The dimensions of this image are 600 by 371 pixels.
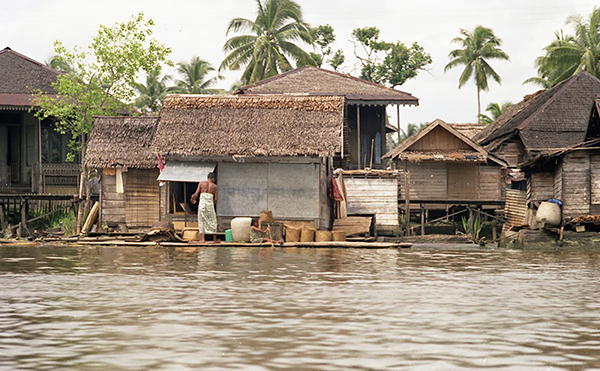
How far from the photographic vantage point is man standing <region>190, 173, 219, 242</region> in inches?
887

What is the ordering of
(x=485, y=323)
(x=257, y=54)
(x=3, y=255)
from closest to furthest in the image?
1. (x=485, y=323)
2. (x=3, y=255)
3. (x=257, y=54)

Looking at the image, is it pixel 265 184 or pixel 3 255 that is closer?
pixel 3 255

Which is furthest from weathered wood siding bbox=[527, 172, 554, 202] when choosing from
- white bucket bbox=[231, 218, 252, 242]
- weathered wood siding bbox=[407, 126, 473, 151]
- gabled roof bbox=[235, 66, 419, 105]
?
white bucket bbox=[231, 218, 252, 242]

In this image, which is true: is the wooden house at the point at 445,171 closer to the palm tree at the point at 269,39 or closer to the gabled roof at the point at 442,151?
the gabled roof at the point at 442,151

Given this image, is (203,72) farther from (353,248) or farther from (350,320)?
(350,320)

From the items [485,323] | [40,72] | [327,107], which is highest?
[40,72]

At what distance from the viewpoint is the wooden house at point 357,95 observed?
118ft

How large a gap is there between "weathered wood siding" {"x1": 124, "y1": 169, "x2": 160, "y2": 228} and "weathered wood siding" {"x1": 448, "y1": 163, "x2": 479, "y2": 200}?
1208 centimetres

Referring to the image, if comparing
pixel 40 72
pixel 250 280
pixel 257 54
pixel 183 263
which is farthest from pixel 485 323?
pixel 257 54

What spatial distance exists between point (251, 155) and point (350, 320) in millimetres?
13898

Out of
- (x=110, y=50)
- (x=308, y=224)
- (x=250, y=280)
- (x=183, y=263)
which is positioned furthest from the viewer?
(x=110, y=50)

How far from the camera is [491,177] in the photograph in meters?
32.9

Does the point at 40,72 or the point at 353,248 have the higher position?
the point at 40,72

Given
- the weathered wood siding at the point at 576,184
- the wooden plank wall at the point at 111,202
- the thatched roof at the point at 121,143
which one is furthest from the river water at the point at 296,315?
the wooden plank wall at the point at 111,202
